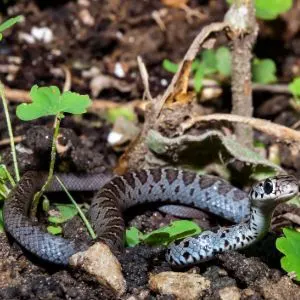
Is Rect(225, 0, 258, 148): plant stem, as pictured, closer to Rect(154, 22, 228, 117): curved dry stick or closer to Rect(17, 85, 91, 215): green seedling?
Rect(154, 22, 228, 117): curved dry stick

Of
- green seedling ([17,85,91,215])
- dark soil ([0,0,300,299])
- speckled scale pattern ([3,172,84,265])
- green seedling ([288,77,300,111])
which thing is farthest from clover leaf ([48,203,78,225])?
green seedling ([288,77,300,111])

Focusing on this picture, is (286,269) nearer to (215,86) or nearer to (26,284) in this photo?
(26,284)

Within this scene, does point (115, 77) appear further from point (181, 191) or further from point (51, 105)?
point (51, 105)

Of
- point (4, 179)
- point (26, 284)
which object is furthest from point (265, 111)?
point (26, 284)

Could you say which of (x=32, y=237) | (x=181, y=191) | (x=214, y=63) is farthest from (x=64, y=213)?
(x=214, y=63)

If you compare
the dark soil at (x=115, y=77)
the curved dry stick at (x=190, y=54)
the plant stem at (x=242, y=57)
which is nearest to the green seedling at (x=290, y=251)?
the dark soil at (x=115, y=77)
